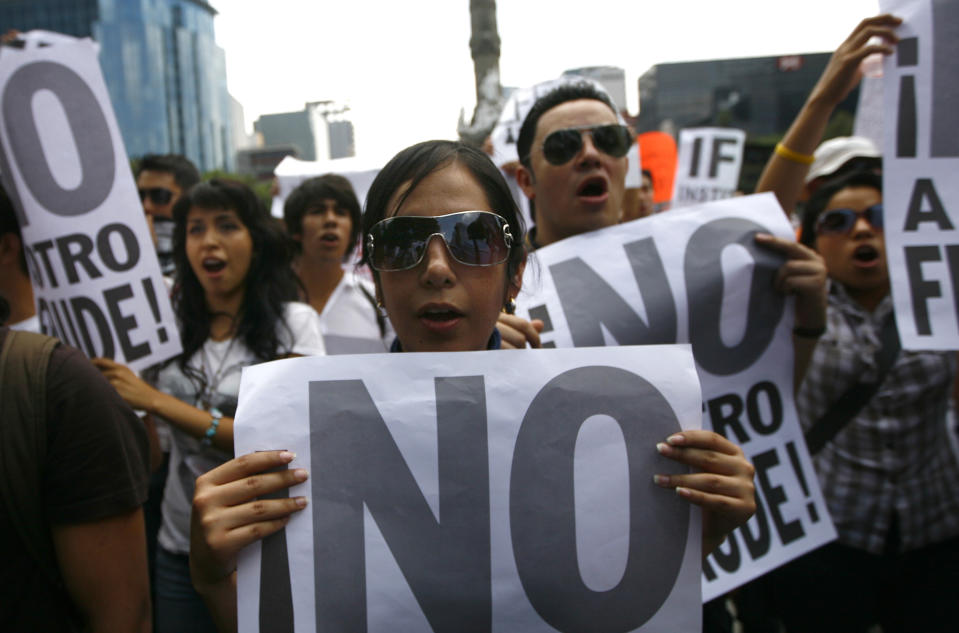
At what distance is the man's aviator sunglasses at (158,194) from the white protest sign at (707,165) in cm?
360

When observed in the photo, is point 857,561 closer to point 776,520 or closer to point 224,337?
point 776,520

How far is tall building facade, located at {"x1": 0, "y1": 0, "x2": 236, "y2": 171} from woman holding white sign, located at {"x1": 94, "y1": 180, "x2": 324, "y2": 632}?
62.6m

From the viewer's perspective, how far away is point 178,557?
2420 mm

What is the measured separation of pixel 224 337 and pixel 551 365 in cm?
170

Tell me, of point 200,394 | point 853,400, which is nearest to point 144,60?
point 200,394

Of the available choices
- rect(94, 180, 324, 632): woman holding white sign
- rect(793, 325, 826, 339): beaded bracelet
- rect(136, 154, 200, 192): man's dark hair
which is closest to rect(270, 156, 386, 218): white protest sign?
rect(136, 154, 200, 192): man's dark hair

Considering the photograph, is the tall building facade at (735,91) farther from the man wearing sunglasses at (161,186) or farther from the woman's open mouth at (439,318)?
the woman's open mouth at (439,318)

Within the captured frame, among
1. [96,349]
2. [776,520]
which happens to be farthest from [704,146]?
[96,349]

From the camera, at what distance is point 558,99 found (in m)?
2.29

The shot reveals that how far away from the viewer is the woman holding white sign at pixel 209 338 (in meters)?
2.38

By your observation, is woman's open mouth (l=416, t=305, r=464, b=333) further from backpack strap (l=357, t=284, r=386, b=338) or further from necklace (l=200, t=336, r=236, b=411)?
backpack strap (l=357, t=284, r=386, b=338)

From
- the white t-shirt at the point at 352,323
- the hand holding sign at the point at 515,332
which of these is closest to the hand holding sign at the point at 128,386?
the white t-shirt at the point at 352,323

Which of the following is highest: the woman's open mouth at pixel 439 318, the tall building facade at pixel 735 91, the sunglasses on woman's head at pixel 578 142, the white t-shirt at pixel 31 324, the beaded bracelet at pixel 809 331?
the tall building facade at pixel 735 91

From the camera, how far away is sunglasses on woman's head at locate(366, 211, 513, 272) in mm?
1360
